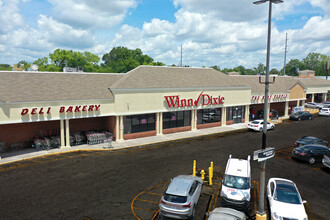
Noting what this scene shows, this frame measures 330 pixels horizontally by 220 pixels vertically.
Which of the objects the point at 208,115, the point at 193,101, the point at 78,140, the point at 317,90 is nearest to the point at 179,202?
the point at 78,140

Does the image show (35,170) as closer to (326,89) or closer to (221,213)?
(221,213)

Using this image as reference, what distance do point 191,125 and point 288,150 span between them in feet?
44.8

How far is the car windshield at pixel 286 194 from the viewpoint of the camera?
13031 millimetres

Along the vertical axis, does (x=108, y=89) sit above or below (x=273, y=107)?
above

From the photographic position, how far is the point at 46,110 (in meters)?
23.8

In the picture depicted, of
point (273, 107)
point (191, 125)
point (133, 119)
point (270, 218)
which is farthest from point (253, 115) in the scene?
point (270, 218)

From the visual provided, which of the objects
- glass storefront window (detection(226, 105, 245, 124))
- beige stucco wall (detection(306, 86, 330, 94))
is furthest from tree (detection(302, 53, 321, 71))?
glass storefront window (detection(226, 105, 245, 124))

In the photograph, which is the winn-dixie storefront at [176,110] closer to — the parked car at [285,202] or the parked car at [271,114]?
the parked car at [271,114]

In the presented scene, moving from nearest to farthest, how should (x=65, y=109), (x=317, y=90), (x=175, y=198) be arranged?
(x=175, y=198) → (x=65, y=109) → (x=317, y=90)

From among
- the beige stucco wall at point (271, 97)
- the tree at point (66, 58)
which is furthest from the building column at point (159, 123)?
the tree at point (66, 58)

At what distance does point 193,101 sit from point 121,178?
1843 cm

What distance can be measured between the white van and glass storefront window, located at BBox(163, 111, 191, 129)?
1716 centimetres

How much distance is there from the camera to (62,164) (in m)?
21.1

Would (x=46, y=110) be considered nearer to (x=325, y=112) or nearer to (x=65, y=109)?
(x=65, y=109)
